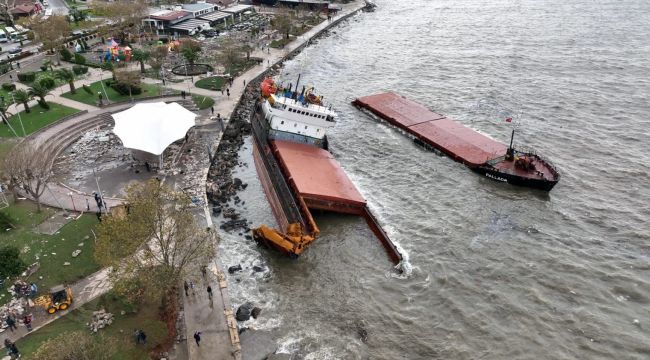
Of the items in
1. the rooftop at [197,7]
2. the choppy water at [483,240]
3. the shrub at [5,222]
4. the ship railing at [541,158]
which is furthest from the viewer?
the rooftop at [197,7]

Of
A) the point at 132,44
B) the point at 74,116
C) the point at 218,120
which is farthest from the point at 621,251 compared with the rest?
the point at 132,44

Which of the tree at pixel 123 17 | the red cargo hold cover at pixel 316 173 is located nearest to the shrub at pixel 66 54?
the tree at pixel 123 17

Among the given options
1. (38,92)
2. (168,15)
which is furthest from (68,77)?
(168,15)

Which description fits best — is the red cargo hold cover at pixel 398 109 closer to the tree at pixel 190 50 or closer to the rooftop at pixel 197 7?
the tree at pixel 190 50

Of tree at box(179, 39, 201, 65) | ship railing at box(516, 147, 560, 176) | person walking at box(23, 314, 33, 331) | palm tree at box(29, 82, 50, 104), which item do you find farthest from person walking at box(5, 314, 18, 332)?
tree at box(179, 39, 201, 65)

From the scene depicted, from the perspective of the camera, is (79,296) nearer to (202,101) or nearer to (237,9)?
(202,101)

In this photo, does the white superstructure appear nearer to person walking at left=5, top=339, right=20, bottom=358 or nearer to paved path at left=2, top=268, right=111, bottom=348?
paved path at left=2, top=268, right=111, bottom=348

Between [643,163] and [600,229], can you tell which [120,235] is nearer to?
[600,229]
